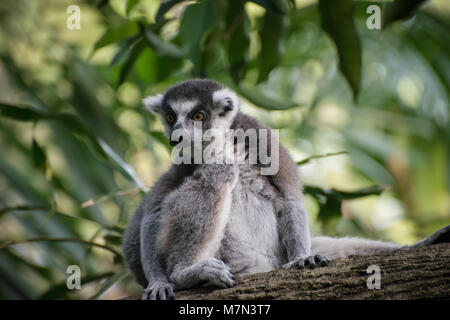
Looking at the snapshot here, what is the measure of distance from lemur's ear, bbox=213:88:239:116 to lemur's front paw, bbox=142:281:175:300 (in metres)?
1.50

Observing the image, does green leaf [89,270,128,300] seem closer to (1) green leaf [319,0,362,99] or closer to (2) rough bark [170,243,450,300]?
(2) rough bark [170,243,450,300]

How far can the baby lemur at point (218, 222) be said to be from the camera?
10.3 feet

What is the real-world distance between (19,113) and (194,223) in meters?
1.80

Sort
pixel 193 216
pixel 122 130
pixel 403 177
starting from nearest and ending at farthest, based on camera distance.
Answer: pixel 193 216 < pixel 122 130 < pixel 403 177

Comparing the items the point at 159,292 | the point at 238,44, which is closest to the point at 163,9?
the point at 238,44

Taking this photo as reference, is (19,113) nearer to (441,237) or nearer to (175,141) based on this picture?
(175,141)

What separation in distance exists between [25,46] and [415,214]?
17.5ft

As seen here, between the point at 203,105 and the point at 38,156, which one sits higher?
the point at 203,105

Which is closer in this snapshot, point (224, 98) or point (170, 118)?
point (224, 98)

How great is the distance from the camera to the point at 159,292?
2.88m

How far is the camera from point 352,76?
2.37m

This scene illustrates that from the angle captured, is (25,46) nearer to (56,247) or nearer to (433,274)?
(56,247)

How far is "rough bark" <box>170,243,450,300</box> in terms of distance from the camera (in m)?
2.34

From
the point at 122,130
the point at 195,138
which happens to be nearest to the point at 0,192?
the point at 122,130
